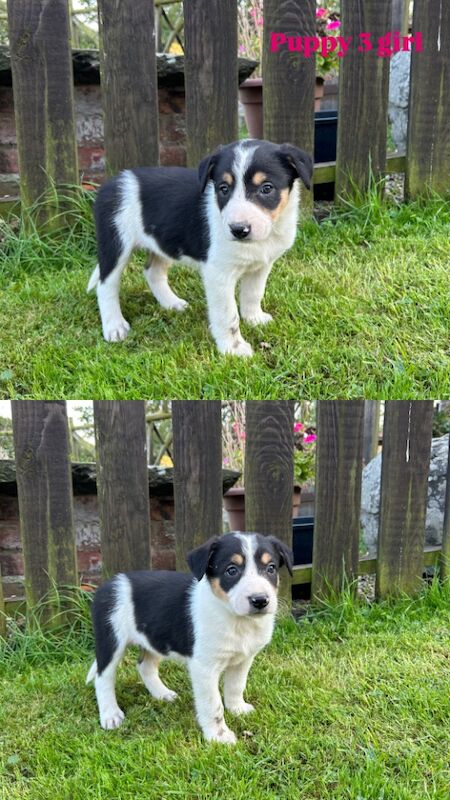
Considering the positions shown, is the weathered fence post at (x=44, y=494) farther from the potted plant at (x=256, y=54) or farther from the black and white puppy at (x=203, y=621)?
the potted plant at (x=256, y=54)

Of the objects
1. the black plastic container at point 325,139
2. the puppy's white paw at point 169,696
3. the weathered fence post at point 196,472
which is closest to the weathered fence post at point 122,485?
the weathered fence post at point 196,472

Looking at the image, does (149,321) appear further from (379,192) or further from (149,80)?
(379,192)

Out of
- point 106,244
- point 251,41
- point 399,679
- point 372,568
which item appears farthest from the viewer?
point 251,41

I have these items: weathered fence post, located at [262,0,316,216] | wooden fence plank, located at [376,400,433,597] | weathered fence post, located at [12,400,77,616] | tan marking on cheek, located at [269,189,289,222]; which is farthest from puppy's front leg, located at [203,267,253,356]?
weathered fence post, located at [262,0,316,216]

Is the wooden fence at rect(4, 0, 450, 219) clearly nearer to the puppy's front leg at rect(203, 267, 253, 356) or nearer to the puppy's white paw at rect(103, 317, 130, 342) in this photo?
the puppy's white paw at rect(103, 317, 130, 342)

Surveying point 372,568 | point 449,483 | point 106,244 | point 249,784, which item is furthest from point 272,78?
point 249,784

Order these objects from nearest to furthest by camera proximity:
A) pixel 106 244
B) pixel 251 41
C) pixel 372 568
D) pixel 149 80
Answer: pixel 106 244
pixel 149 80
pixel 372 568
pixel 251 41
